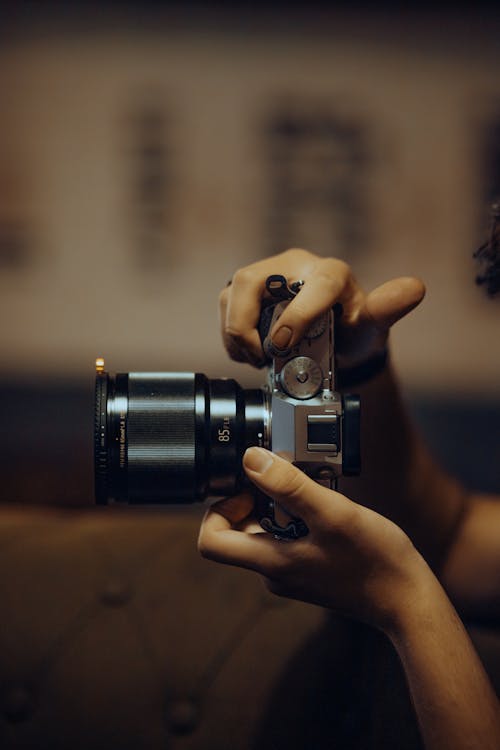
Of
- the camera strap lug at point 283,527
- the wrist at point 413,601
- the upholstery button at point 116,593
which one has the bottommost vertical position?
the upholstery button at point 116,593

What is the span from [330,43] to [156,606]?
3.47 feet

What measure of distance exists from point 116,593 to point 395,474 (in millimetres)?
442

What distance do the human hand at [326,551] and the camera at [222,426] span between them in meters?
0.04

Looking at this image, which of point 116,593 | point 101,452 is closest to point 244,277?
point 101,452

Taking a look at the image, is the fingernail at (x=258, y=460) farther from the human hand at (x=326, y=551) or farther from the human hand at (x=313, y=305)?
the human hand at (x=313, y=305)

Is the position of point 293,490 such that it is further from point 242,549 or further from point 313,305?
point 313,305

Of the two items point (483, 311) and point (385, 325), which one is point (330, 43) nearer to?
point (483, 311)

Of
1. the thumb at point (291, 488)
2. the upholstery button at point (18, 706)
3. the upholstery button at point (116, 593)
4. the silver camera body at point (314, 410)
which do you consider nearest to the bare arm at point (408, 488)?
the silver camera body at point (314, 410)

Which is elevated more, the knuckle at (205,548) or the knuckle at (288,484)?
the knuckle at (288,484)

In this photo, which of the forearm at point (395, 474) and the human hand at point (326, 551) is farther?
the forearm at point (395, 474)

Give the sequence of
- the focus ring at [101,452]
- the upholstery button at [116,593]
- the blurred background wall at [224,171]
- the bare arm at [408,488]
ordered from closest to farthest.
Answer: the focus ring at [101,452] → the bare arm at [408,488] → the upholstery button at [116,593] → the blurred background wall at [224,171]

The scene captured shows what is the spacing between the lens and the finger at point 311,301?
649mm

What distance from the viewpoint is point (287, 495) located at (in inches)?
22.4

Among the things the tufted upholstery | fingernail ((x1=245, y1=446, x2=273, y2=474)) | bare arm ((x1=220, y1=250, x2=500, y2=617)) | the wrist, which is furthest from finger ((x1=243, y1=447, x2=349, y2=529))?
the tufted upholstery
